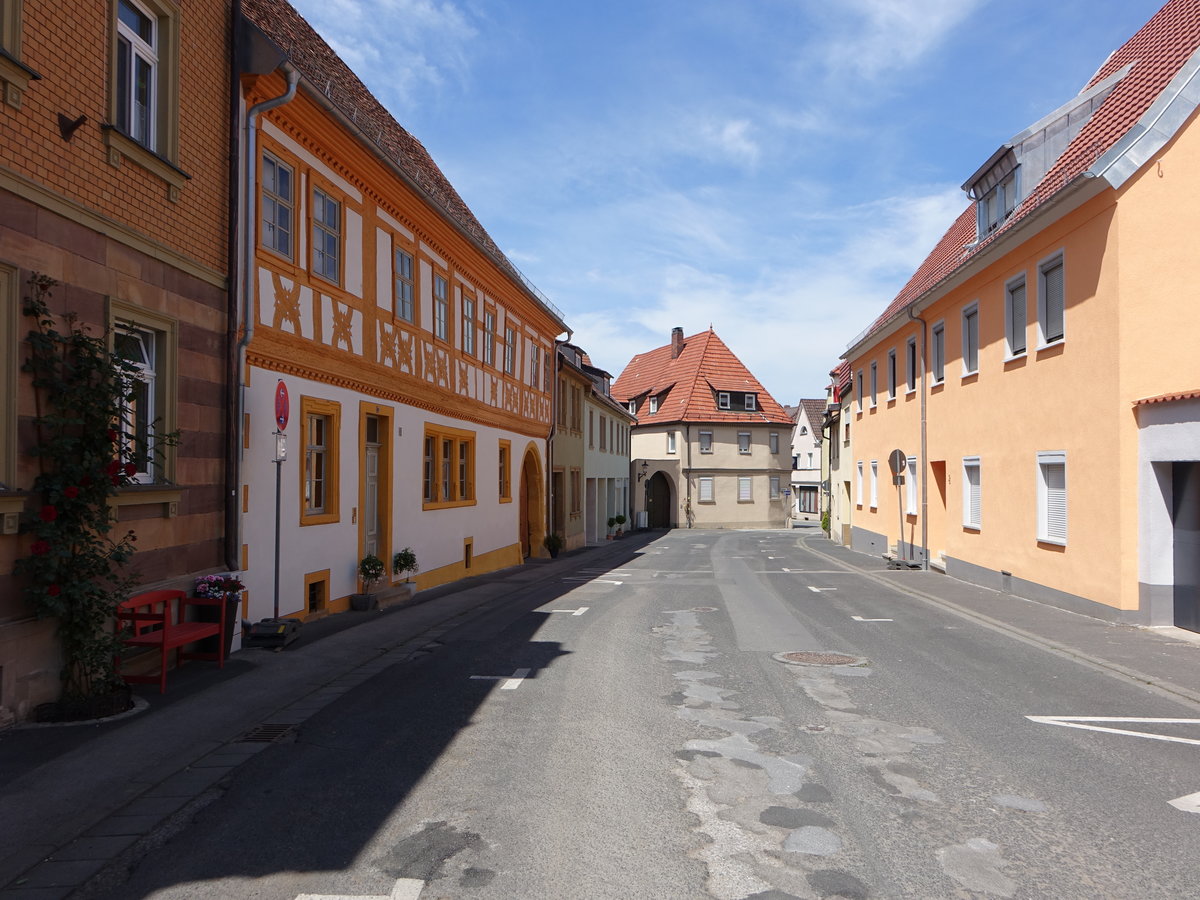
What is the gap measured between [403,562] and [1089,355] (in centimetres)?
1098

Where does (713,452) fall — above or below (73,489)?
above

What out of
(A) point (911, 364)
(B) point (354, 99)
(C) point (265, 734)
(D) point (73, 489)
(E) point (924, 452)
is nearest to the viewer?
(C) point (265, 734)

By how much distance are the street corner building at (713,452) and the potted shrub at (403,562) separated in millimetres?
40969

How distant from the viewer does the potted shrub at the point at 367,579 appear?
13641 millimetres

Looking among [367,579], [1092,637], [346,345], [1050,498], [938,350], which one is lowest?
[1092,637]

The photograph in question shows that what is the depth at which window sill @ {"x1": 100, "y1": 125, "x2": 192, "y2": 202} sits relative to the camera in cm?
801

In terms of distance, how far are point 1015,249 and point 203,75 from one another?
13025 millimetres

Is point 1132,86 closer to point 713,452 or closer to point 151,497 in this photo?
point 151,497

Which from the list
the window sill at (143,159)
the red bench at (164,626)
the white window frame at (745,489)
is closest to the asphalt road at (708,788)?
the red bench at (164,626)

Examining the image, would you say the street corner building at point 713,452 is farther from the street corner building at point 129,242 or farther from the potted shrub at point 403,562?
the street corner building at point 129,242

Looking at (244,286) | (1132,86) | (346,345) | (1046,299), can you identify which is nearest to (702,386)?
(1046,299)

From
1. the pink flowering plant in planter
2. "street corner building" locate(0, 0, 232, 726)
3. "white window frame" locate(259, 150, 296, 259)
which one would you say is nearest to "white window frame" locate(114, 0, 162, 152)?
"street corner building" locate(0, 0, 232, 726)

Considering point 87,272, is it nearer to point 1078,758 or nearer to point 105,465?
point 105,465

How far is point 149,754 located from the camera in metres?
6.14
